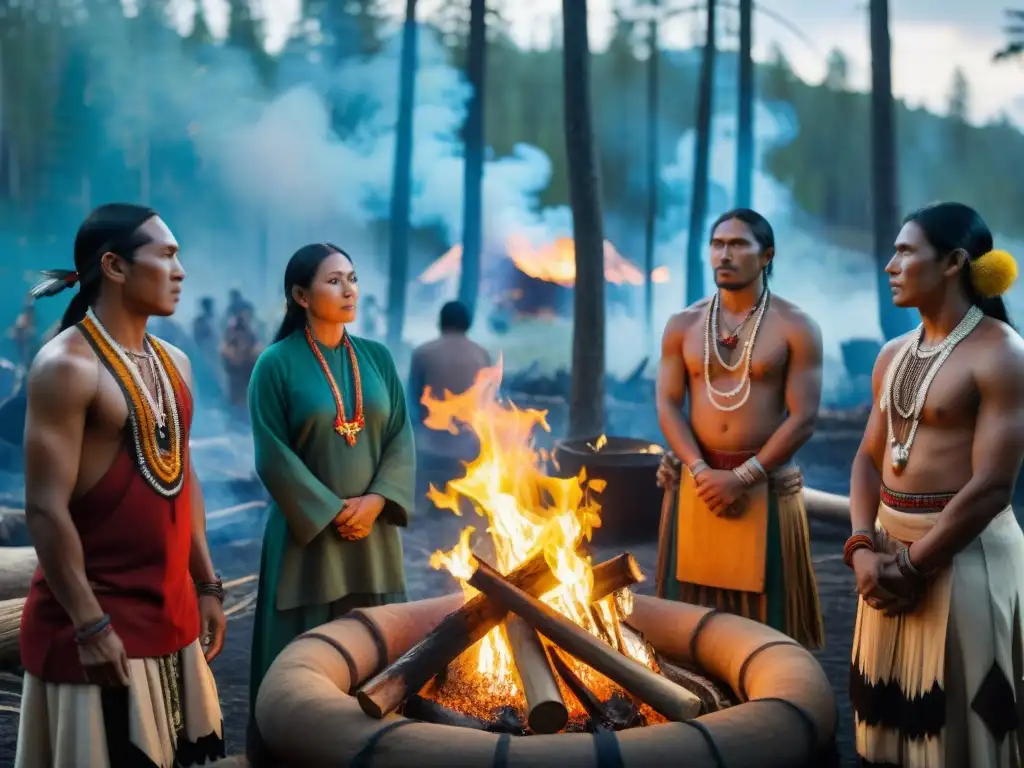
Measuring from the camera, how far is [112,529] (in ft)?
8.25

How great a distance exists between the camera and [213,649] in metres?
2.91

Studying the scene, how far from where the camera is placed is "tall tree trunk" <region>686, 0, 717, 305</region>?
13.2 m

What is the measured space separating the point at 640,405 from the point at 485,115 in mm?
4356

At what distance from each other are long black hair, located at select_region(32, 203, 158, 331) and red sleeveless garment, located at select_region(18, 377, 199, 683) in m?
0.39

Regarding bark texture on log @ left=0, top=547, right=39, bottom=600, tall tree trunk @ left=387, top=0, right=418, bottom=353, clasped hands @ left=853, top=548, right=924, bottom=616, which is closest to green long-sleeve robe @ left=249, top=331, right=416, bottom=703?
clasped hands @ left=853, top=548, right=924, bottom=616

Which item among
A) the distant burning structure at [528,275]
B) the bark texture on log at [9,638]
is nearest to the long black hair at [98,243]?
the bark texture on log at [9,638]

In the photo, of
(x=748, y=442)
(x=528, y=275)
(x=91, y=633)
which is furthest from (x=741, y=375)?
(x=528, y=275)

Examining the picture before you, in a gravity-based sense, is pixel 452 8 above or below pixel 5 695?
above

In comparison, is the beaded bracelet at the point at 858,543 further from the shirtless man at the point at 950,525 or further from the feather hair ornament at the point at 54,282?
the feather hair ornament at the point at 54,282

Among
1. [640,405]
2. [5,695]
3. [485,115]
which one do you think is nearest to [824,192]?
[640,405]

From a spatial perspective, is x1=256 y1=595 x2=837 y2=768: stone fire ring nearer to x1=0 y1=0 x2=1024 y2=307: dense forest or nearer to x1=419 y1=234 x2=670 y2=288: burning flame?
x1=419 y1=234 x2=670 y2=288: burning flame

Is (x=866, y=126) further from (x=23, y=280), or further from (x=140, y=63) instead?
(x=23, y=280)

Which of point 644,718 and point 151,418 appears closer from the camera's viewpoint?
point 151,418

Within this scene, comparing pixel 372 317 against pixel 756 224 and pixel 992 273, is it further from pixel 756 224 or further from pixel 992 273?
pixel 992 273
